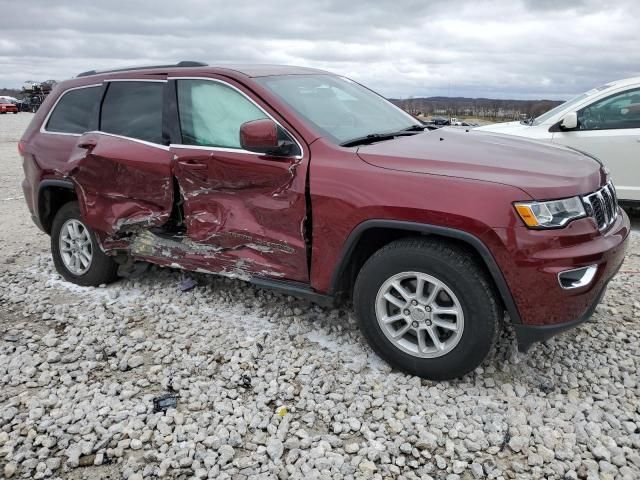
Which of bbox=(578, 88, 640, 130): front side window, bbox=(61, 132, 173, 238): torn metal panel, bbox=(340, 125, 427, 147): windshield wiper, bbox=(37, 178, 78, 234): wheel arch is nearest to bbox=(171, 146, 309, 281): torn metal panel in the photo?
bbox=(61, 132, 173, 238): torn metal panel

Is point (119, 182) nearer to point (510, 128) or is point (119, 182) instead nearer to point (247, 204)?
point (247, 204)

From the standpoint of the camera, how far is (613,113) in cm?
665

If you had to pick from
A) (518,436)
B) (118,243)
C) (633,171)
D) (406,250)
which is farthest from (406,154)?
(633,171)

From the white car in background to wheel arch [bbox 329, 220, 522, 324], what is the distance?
359 centimetres

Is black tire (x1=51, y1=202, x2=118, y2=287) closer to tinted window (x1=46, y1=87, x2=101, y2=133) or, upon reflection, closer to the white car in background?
tinted window (x1=46, y1=87, x2=101, y2=133)

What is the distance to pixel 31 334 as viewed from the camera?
4109 millimetres

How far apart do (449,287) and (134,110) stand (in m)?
2.85

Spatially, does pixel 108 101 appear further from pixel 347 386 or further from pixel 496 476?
pixel 496 476

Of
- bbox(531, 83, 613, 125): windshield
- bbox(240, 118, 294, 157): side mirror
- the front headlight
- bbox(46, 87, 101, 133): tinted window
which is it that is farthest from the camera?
bbox(531, 83, 613, 125): windshield

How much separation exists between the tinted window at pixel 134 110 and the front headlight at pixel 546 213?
2643 mm

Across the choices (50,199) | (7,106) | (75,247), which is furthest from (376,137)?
(7,106)

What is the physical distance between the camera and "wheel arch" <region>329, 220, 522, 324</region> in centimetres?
292

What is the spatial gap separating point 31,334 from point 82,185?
1.26 metres

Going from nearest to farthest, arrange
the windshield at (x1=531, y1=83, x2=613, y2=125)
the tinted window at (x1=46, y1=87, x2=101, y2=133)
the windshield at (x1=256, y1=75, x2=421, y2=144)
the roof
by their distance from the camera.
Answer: the windshield at (x1=256, y1=75, x2=421, y2=144), the roof, the tinted window at (x1=46, y1=87, x2=101, y2=133), the windshield at (x1=531, y1=83, x2=613, y2=125)
